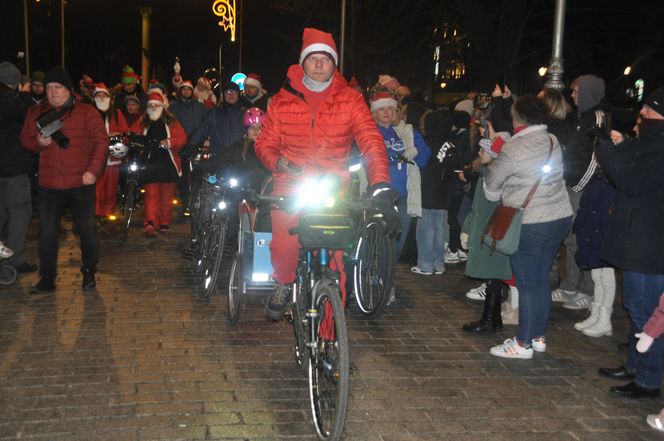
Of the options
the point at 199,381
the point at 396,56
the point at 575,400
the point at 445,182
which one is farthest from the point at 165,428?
the point at 396,56

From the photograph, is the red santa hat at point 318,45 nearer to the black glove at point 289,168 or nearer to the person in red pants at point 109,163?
the black glove at point 289,168

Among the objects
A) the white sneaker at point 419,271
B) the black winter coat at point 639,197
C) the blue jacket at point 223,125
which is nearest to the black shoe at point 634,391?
the black winter coat at point 639,197

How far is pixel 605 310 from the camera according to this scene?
7.16 metres

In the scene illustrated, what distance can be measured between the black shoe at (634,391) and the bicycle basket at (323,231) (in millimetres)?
2349

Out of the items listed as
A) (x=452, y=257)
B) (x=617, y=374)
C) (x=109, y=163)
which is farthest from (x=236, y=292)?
(x=109, y=163)

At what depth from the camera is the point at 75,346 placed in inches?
249

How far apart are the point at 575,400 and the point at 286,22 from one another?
93.3ft

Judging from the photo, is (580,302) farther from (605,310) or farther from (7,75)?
(7,75)

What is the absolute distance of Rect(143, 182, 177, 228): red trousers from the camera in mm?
11734

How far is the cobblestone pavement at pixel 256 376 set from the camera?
488 centimetres

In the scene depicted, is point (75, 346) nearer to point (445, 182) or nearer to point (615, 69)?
point (445, 182)

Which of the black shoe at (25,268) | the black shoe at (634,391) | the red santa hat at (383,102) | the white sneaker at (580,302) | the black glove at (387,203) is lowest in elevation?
the black shoe at (634,391)

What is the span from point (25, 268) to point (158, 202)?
10.1 feet

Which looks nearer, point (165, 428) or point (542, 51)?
point (165, 428)
